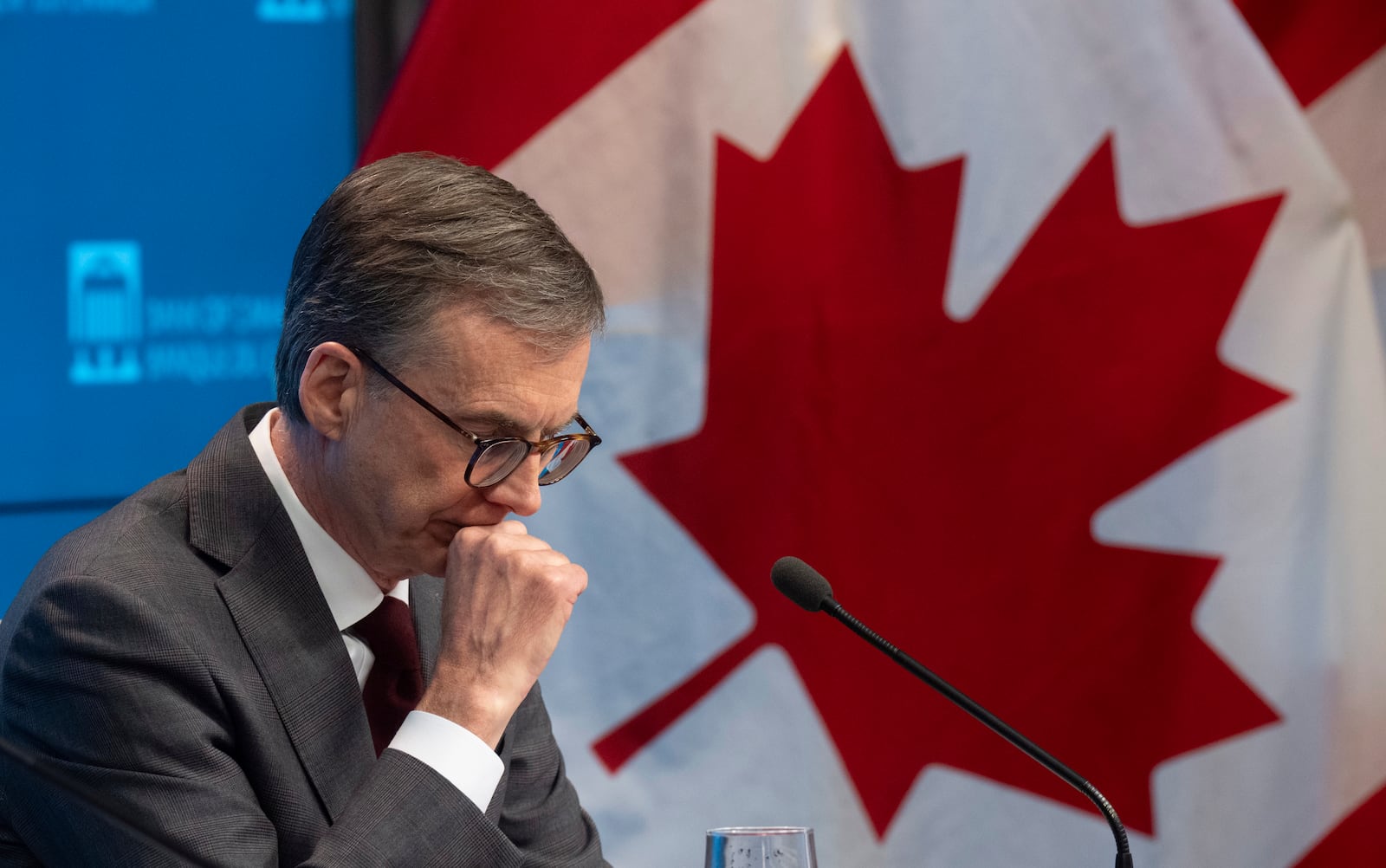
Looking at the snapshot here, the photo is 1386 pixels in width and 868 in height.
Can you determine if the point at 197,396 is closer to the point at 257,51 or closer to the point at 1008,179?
the point at 257,51

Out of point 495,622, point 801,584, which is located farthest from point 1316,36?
point 495,622

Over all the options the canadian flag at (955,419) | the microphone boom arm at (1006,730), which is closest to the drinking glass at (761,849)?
the microphone boom arm at (1006,730)

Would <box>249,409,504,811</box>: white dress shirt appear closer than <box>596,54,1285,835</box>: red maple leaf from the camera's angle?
Yes

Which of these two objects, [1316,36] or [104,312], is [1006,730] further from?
[1316,36]

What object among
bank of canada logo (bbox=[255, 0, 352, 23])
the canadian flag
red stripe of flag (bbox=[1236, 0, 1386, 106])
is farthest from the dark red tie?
red stripe of flag (bbox=[1236, 0, 1386, 106])

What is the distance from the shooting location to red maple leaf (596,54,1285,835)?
2182 mm

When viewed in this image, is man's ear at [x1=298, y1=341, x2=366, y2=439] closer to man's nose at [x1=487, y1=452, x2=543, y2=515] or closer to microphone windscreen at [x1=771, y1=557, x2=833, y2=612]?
man's nose at [x1=487, y1=452, x2=543, y2=515]

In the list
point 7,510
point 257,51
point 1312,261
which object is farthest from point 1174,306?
point 7,510

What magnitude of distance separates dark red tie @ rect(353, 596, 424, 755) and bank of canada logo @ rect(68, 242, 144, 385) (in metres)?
0.86

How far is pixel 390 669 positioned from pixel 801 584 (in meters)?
0.46

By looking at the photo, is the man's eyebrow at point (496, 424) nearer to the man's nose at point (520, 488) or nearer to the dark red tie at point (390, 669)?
the man's nose at point (520, 488)

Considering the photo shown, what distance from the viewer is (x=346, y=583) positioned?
143 cm

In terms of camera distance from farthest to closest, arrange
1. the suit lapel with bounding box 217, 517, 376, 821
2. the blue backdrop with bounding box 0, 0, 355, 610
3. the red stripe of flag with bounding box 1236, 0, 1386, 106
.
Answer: the red stripe of flag with bounding box 1236, 0, 1386, 106, the blue backdrop with bounding box 0, 0, 355, 610, the suit lapel with bounding box 217, 517, 376, 821

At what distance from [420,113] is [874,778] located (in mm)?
1279
